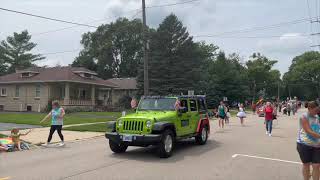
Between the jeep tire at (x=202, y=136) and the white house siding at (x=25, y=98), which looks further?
the white house siding at (x=25, y=98)

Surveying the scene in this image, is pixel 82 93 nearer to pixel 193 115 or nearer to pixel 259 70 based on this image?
pixel 193 115

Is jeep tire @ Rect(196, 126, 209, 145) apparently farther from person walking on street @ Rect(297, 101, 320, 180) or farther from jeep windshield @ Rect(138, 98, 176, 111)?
person walking on street @ Rect(297, 101, 320, 180)

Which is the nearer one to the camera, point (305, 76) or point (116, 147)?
point (116, 147)

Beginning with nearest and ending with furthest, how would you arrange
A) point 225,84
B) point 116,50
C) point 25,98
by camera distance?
point 25,98 → point 225,84 → point 116,50

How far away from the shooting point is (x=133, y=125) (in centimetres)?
1303

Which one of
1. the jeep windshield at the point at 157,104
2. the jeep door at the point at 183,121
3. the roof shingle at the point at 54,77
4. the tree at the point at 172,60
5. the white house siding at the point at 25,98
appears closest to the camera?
the jeep door at the point at 183,121

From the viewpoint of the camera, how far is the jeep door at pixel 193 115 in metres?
15.5

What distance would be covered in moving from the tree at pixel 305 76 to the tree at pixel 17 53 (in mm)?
83927

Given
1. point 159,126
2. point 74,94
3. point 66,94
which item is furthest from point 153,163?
point 74,94

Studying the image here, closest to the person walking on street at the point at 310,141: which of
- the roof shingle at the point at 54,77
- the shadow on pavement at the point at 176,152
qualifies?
the shadow on pavement at the point at 176,152

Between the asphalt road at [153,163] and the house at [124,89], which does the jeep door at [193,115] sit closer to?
the asphalt road at [153,163]

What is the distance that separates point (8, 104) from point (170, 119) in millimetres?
41379

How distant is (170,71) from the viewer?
58.4m

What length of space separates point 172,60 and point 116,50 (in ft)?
113
